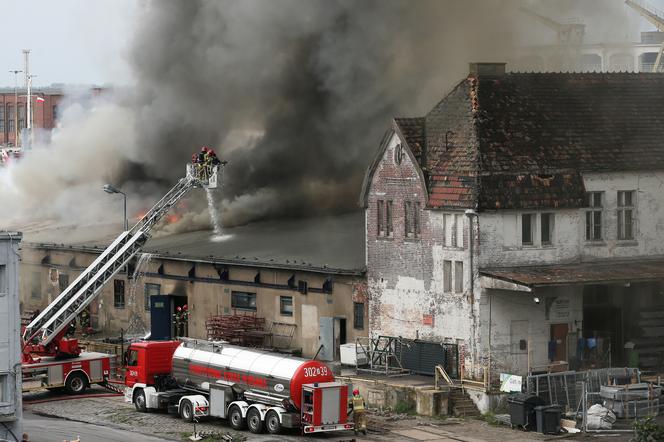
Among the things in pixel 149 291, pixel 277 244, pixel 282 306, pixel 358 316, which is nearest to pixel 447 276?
pixel 358 316

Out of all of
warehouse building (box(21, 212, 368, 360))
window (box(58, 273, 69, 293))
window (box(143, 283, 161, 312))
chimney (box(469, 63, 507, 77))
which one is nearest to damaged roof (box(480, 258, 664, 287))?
warehouse building (box(21, 212, 368, 360))

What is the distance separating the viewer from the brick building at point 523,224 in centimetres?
4181

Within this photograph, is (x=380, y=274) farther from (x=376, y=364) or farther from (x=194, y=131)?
(x=194, y=131)

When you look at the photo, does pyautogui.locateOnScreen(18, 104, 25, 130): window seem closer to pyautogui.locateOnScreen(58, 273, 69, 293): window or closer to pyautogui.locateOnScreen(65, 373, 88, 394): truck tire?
pyautogui.locateOnScreen(58, 273, 69, 293): window

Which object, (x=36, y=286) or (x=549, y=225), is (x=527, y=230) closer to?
(x=549, y=225)

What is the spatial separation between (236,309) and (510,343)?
38.9ft

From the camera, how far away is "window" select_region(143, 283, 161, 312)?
53875 mm

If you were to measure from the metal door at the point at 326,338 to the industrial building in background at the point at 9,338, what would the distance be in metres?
13.2

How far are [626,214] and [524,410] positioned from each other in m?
9.20

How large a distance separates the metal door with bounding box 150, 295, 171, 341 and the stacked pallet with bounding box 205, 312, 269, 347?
4.32 metres

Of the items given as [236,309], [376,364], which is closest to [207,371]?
[376,364]

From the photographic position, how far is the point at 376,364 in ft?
145

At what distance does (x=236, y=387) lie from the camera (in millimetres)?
39156

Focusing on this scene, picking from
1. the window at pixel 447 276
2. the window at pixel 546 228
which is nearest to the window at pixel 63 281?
the window at pixel 447 276
